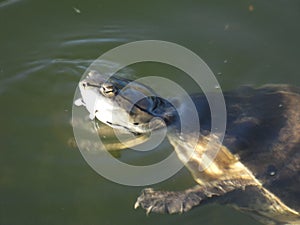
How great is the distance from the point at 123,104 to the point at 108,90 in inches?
5.4

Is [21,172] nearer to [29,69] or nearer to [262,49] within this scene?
[29,69]

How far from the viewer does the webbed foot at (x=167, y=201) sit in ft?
9.97

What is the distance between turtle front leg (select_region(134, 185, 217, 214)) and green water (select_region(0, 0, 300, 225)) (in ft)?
0.21

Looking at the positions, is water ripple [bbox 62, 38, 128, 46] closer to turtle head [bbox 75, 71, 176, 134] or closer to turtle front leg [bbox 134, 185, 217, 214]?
turtle head [bbox 75, 71, 176, 134]

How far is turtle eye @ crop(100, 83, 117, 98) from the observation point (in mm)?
3148

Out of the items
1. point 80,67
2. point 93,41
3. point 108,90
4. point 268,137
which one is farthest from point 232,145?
point 93,41

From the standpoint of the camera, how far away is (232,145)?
10.5 ft

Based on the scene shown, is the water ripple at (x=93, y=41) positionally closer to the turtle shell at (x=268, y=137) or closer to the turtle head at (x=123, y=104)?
the turtle head at (x=123, y=104)

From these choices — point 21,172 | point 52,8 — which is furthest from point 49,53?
point 21,172

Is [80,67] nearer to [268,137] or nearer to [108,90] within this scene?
[108,90]

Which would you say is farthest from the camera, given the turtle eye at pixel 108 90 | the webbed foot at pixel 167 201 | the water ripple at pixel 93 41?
the water ripple at pixel 93 41

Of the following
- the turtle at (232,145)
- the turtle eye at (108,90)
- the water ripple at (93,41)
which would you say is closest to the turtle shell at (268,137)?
the turtle at (232,145)

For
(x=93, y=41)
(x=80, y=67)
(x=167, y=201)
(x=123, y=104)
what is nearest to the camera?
(x=167, y=201)

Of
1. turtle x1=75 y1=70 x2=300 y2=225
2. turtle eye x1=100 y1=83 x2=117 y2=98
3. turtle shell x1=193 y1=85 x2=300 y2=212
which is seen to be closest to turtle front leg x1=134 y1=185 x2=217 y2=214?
turtle x1=75 y1=70 x2=300 y2=225
